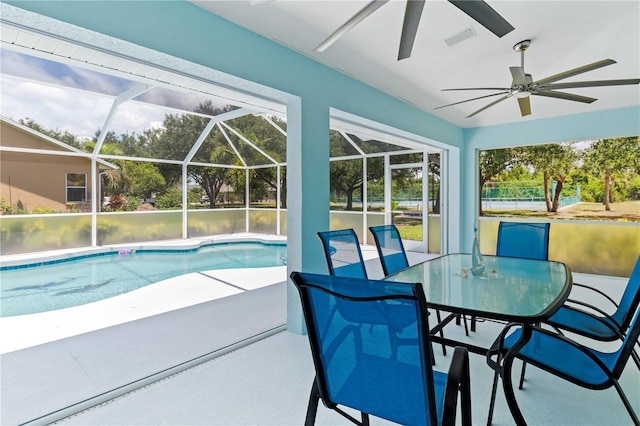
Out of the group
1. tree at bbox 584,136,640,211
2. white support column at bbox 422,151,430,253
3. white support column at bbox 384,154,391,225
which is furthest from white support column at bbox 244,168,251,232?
tree at bbox 584,136,640,211

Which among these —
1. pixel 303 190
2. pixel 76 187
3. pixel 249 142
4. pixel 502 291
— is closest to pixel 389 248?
pixel 303 190

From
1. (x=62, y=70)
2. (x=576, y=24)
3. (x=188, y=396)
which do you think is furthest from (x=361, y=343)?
(x=62, y=70)

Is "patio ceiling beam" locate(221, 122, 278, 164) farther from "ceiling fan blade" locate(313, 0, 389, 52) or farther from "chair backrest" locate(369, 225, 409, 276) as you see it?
"ceiling fan blade" locate(313, 0, 389, 52)

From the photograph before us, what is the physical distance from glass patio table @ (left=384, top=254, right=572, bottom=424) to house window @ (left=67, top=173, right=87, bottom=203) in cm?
820

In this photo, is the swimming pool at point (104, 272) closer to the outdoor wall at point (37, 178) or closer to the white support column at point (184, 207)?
the white support column at point (184, 207)

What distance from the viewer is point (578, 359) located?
178 cm

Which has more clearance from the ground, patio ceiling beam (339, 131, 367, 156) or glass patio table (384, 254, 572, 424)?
patio ceiling beam (339, 131, 367, 156)

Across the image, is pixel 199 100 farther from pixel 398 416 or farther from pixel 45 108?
pixel 398 416

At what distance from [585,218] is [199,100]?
23.8ft

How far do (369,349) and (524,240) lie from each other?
2962 mm

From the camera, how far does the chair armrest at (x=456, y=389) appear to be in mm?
1110

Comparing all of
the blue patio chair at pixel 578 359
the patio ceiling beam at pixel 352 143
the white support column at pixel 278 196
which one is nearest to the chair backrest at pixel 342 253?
the blue patio chair at pixel 578 359

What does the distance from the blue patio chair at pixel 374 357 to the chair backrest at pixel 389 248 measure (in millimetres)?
1577

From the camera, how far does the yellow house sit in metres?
6.69
